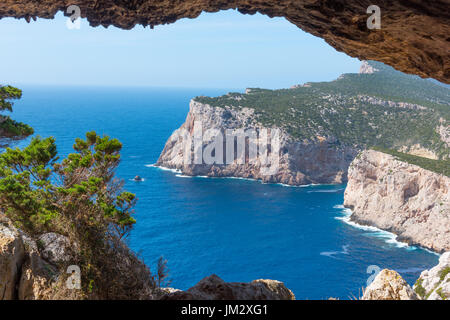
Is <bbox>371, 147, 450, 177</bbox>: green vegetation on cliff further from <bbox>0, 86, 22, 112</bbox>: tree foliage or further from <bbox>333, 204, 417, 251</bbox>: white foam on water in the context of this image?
<bbox>0, 86, 22, 112</bbox>: tree foliage

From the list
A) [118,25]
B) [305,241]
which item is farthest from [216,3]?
[305,241]

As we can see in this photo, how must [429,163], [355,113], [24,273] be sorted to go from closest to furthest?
[24,273] < [429,163] < [355,113]

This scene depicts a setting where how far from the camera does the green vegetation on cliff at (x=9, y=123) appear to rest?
14.5m

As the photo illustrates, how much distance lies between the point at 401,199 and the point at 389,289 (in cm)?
6527

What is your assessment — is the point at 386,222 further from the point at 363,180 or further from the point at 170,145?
the point at 170,145

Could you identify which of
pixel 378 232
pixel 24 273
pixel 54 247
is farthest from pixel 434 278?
pixel 378 232

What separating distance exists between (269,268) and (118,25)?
50.1 m

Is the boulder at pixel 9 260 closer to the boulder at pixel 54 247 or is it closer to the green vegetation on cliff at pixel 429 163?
the boulder at pixel 54 247

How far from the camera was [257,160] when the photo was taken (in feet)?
326

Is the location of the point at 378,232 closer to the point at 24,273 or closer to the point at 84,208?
the point at 84,208

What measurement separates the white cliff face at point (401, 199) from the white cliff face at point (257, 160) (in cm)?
1927

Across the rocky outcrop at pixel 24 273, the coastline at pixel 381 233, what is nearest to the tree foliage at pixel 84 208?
the rocky outcrop at pixel 24 273

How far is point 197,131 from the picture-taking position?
102312 mm

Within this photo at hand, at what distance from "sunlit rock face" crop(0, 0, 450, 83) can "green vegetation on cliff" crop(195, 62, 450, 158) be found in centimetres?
8185
